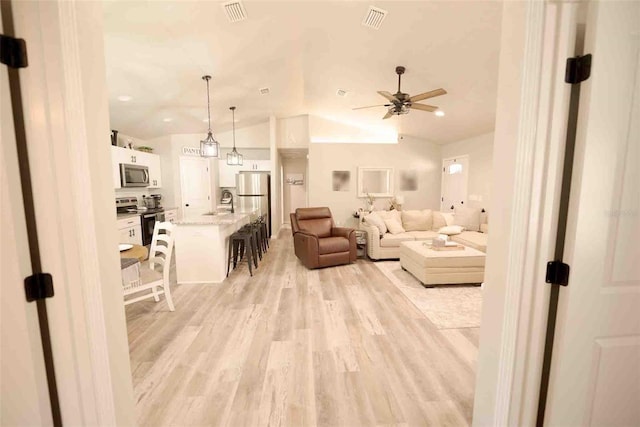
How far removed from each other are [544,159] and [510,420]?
3.46 ft

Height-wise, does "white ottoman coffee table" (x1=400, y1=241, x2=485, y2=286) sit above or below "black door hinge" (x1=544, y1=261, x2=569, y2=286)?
below

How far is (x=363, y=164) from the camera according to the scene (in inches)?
253

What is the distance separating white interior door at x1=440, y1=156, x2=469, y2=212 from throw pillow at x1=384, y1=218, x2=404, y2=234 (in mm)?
2047

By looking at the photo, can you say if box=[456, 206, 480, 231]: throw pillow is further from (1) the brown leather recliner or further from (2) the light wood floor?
(2) the light wood floor

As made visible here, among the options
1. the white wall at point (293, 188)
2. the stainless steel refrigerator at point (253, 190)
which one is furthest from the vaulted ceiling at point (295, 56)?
the white wall at point (293, 188)

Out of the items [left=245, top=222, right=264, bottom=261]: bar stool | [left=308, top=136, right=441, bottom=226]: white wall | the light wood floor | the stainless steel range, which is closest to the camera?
the light wood floor

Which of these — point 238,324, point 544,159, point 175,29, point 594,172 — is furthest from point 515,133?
point 175,29

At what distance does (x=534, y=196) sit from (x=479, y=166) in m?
5.27

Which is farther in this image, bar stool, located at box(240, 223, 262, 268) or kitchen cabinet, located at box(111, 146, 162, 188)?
kitchen cabinet, located at box(111, 146, 162, 188)

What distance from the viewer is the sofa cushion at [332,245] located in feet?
13.7

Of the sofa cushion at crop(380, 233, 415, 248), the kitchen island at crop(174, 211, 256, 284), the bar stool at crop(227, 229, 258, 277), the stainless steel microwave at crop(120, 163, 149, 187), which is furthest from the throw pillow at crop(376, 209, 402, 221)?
the stainless steel microwave at crop(120, 163, 149, 187)

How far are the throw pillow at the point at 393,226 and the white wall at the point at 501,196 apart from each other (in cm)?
372

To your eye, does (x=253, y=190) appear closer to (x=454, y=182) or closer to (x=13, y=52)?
(x=454, y=182)

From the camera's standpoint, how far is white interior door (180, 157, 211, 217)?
6.39m
